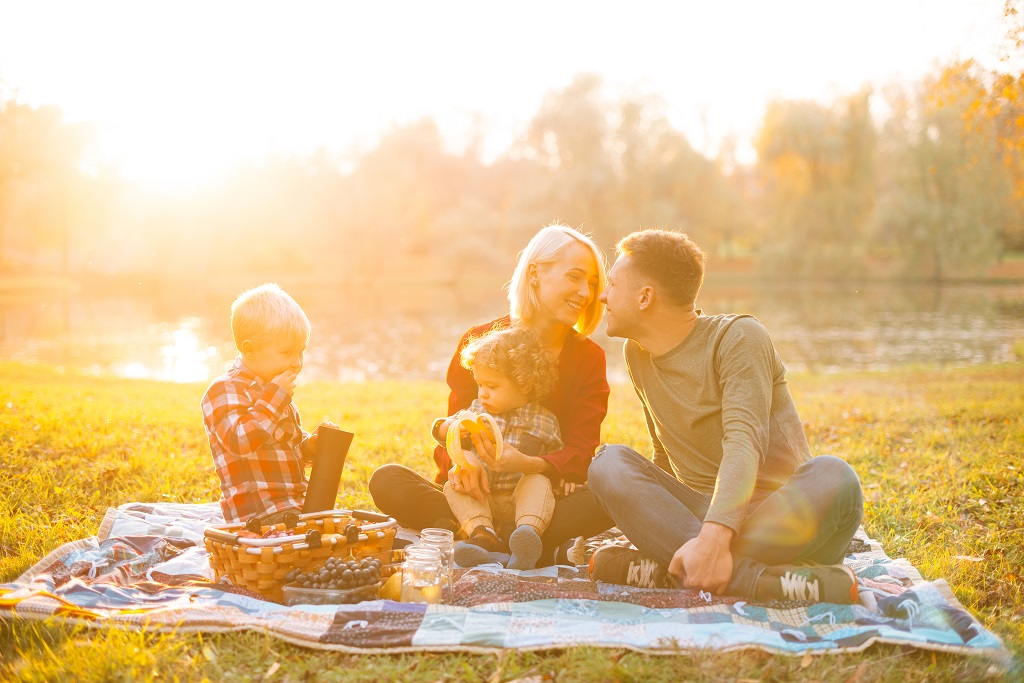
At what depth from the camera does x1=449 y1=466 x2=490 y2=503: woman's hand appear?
11.5 ft

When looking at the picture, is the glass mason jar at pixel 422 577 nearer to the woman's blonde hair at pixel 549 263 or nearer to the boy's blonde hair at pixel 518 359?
the boy's blonde hair at pixel 518 359

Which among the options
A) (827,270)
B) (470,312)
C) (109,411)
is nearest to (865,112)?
(827,270)

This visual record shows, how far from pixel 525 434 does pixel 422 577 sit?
3.12 ft

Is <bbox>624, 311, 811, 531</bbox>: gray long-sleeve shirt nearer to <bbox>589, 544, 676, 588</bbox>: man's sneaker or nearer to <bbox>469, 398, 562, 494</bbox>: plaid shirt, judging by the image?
<bbox>589, 544, 676, 588</bbox>: man's sneaker

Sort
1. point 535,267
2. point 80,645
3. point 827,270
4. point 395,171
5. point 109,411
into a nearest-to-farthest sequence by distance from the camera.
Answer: point 80,645 → point 535,267 → point 109,411 → point 827,270 → point 395,171

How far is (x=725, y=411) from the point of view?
305cm

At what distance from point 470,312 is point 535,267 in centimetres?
2145

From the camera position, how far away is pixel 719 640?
2570 millimetres

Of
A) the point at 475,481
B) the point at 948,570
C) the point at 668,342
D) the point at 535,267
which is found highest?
the point at 535,267

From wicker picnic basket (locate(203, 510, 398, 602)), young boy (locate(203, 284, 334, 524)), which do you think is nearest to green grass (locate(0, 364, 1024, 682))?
wicker picnic basket (locate(203, 510, 398, 602))

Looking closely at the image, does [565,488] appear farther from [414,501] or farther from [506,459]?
[414,501]

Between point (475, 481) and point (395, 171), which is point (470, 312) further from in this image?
point (475, 481)

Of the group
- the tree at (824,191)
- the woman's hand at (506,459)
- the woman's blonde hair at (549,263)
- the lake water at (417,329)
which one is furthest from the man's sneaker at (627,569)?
the tree at (824,191)

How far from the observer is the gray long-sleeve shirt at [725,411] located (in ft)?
9.58
